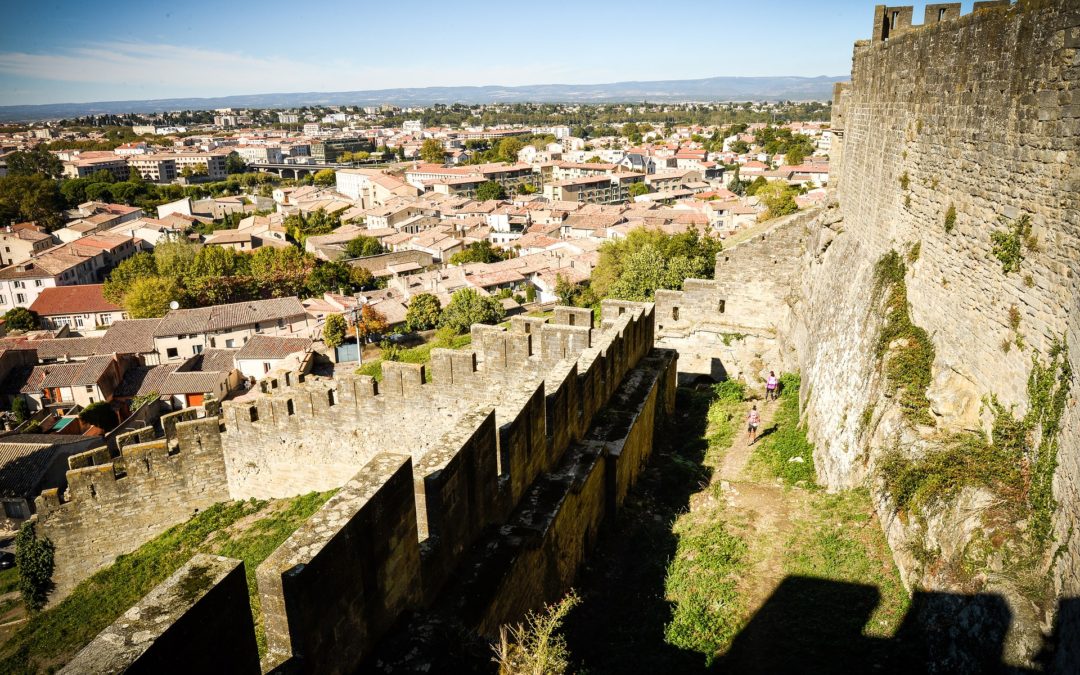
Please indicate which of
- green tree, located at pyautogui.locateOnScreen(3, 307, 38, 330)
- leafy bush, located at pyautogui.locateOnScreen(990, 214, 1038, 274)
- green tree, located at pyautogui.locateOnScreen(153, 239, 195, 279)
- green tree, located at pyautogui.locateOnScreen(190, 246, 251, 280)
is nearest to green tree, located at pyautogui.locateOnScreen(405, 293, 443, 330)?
green tree, located at pyautogui.locateOnScreen(190, 246, 251, 280)

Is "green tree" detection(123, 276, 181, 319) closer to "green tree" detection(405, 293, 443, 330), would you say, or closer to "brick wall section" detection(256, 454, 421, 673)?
"green tree" detection(405, 293, 443, 330)

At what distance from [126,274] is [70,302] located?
4688 mm

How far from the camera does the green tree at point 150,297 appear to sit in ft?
170

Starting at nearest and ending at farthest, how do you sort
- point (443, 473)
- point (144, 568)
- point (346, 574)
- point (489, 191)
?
1. point (346, 574)
2. point (443, 473)
3. point (144, 568)
4. point (489, 191)

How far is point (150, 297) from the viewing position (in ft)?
173

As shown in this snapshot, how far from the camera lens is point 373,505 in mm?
4453

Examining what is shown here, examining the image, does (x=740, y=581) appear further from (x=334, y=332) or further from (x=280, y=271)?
(x=280, y=271)

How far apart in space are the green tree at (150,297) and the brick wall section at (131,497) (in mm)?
45279

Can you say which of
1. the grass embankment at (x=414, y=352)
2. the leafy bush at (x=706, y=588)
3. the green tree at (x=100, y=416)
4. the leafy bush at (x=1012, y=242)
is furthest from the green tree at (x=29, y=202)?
the leafy bush at (x=1012, y=242)

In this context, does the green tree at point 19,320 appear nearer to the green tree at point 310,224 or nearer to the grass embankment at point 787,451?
the green tree at point 310,224

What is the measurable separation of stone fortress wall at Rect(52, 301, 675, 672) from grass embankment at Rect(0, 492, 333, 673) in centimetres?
44

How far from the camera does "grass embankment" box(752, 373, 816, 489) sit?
966 centimetres

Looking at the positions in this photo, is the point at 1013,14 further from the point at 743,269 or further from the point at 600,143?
the point at 600,143

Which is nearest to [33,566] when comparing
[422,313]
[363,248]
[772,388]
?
[772,388]
